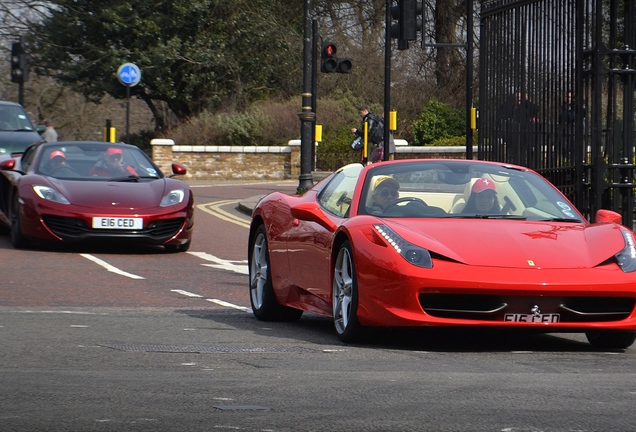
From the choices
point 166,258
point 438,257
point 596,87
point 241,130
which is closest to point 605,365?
point 438,257

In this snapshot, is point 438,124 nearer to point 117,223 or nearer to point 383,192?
point 117,223

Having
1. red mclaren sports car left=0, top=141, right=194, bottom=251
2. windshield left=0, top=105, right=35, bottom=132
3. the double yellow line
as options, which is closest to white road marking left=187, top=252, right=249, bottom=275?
red mclaren sports car left=0, top=141, right=194, bottom=251

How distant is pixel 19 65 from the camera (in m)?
39.2

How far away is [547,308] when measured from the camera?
25.6 ft

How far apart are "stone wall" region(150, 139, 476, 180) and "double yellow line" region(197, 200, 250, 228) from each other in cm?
1267

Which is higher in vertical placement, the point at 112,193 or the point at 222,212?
the point at 112,193

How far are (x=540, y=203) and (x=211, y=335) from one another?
7.72 feet

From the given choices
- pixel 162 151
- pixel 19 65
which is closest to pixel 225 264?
pixel 19 65

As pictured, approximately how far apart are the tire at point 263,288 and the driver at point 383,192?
51.4 inches

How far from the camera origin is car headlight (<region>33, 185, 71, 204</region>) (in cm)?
1588

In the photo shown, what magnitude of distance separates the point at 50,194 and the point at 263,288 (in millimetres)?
6616

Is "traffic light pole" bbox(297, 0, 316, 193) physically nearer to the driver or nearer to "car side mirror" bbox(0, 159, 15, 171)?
"car side mirror" bbox(0, 159, 15, 171)

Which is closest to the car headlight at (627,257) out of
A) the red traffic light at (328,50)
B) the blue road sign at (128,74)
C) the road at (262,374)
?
the road at (262,374)

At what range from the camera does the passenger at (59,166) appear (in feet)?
55.3
